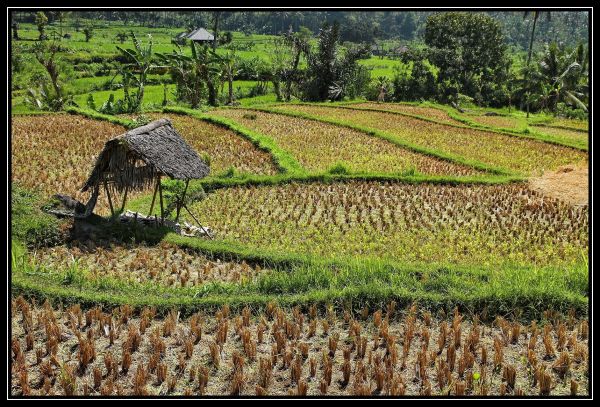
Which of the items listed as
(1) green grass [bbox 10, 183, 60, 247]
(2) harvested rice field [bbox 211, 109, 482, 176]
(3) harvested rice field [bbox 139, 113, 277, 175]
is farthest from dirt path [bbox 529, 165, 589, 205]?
(1) green grass [bbox 10, 183, 60, 247]

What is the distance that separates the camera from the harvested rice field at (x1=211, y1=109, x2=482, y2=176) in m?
13.6

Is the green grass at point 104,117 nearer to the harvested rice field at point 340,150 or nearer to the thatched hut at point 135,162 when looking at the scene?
the harvested rice field at point 340,150

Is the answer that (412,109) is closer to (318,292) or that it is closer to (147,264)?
(147,264)

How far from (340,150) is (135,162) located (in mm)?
8203

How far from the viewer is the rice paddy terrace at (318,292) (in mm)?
4629

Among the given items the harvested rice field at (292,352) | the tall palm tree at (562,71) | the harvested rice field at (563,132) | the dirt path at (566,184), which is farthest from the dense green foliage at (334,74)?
the harvested rice field at (292,352)

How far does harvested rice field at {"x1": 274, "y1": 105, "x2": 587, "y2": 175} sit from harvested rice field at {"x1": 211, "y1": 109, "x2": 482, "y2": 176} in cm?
126

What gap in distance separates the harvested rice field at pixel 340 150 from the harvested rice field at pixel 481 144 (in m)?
1.26

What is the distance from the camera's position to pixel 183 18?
69.3m

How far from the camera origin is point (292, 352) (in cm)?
497

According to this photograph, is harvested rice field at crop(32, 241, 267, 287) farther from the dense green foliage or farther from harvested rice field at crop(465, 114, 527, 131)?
harvested rice field at crop(465, 114, 527, 131)

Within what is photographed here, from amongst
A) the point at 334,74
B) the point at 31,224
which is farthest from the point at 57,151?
the point at 334,74

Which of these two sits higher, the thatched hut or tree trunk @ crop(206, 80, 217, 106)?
the thatched hut

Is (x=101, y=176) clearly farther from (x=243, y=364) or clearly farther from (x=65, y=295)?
(x=243, y=364)
